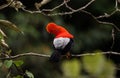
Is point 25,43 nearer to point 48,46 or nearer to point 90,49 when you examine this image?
point 48,46

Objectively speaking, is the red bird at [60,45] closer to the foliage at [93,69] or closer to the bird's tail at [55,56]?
the bird's tail at [55,56]

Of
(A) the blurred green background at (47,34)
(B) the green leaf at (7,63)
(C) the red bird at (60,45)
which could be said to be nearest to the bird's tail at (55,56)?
(C) the red bird at (60,45)

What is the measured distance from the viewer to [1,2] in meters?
7.42

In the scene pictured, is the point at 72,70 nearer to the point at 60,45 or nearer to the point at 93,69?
the point at 93,69

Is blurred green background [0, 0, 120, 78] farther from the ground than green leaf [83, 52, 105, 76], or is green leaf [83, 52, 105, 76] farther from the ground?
green leaf [83, 52, 105, 76]

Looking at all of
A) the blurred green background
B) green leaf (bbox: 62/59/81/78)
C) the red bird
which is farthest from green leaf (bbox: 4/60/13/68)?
green leaf (bbox: 62/59/81/78)

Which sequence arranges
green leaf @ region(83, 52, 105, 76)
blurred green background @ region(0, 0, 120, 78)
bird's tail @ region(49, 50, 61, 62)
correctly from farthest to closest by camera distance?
blurred green background @ region(0, 0, 120, 78) < bird's tail @ region(49, 50, 61, 62) < green leaf @ region(83, 52, 105, 76)

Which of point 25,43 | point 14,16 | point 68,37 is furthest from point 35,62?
point 68,37

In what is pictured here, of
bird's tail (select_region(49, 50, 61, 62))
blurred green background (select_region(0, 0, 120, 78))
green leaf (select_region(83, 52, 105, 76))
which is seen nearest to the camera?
green leaf (select_region(83, 52, 105, 76))

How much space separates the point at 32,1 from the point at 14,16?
23.8 inches

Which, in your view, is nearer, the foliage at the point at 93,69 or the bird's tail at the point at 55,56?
the foliage at the point at 93,69

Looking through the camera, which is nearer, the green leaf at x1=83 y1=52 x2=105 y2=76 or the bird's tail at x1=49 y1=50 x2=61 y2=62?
the green leaf at x1=83 y1=52 x2=105 y2=76

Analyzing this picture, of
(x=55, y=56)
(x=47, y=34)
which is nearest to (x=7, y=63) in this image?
(x=55, y=56)

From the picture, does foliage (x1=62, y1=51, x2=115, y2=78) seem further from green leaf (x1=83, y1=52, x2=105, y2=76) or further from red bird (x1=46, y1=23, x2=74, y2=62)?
red bird (x1=46, y1=23, x2=74, y2=62)
